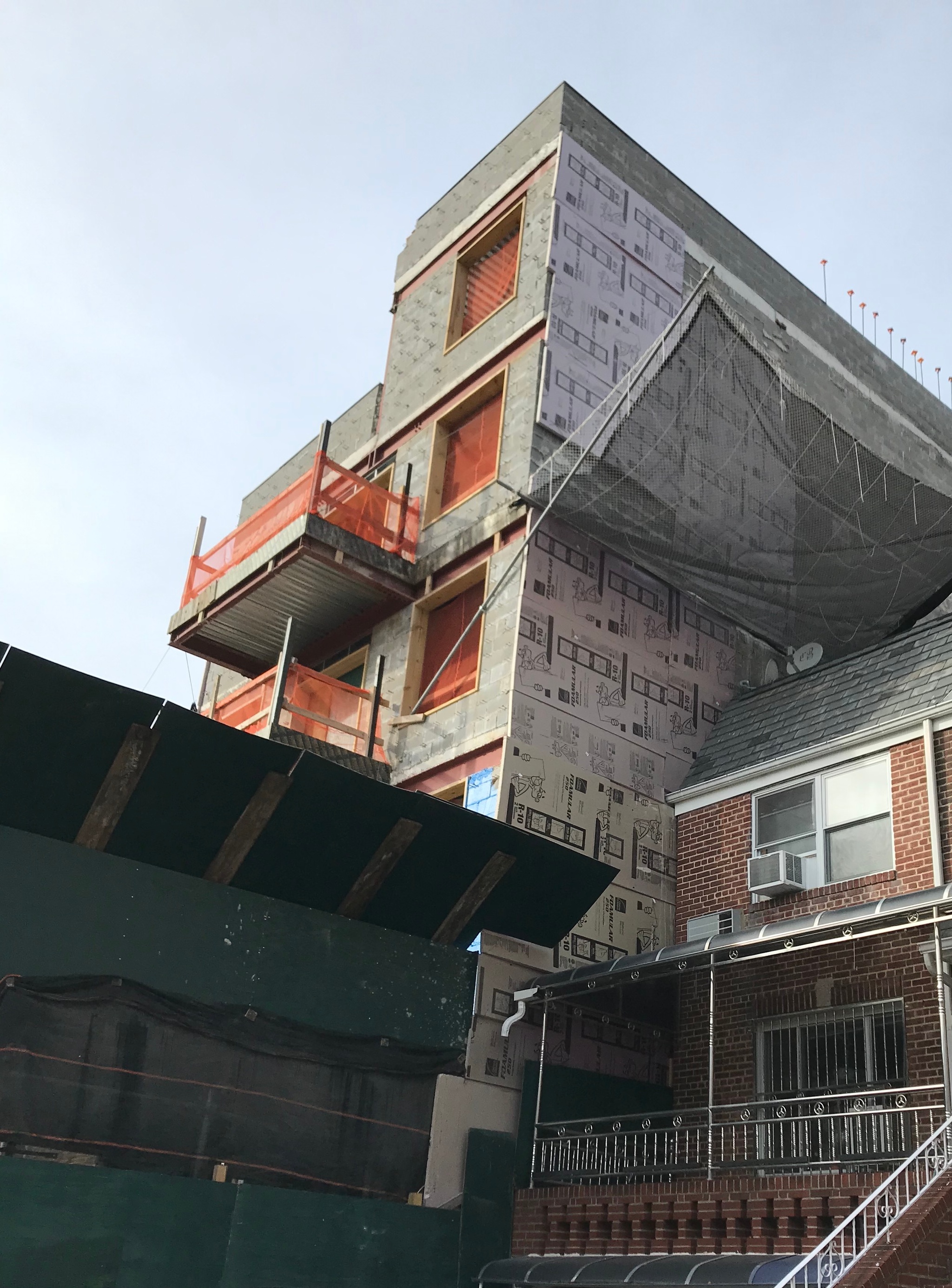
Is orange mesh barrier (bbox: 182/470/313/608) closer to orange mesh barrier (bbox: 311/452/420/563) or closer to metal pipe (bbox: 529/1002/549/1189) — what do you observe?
orange mesh barrier (bbox: 311/452/420/563)

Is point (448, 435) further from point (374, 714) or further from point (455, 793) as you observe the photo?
point (455, 793)

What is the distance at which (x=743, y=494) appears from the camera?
19125mm

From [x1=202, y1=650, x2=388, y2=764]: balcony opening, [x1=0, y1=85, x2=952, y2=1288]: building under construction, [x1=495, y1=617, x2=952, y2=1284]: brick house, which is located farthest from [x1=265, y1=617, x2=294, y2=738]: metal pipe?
[x1=495, y1=617, x2=952, y2=1284]: brick house

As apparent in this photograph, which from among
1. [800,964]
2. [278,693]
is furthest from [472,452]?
[800,964]

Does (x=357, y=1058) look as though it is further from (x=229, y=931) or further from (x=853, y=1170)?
(x=853, y=1170)

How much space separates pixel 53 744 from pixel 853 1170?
9256 mm

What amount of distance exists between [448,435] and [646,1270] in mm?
14007

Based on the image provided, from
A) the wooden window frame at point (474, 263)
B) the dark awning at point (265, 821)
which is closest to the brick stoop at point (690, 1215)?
the dark awning at point (265, 821)

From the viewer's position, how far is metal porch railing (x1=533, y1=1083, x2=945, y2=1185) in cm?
1274

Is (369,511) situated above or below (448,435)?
below

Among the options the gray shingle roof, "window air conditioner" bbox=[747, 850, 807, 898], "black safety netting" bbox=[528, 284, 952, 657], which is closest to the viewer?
"window air conditioner" bbox=[747, 850, 807, 898]

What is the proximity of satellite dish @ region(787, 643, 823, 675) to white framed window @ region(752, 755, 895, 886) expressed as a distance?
13.4ft

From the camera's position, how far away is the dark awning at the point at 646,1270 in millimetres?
11086

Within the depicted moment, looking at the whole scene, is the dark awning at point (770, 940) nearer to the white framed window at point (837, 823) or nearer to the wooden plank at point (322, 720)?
the white framed window at point (837, 823)
